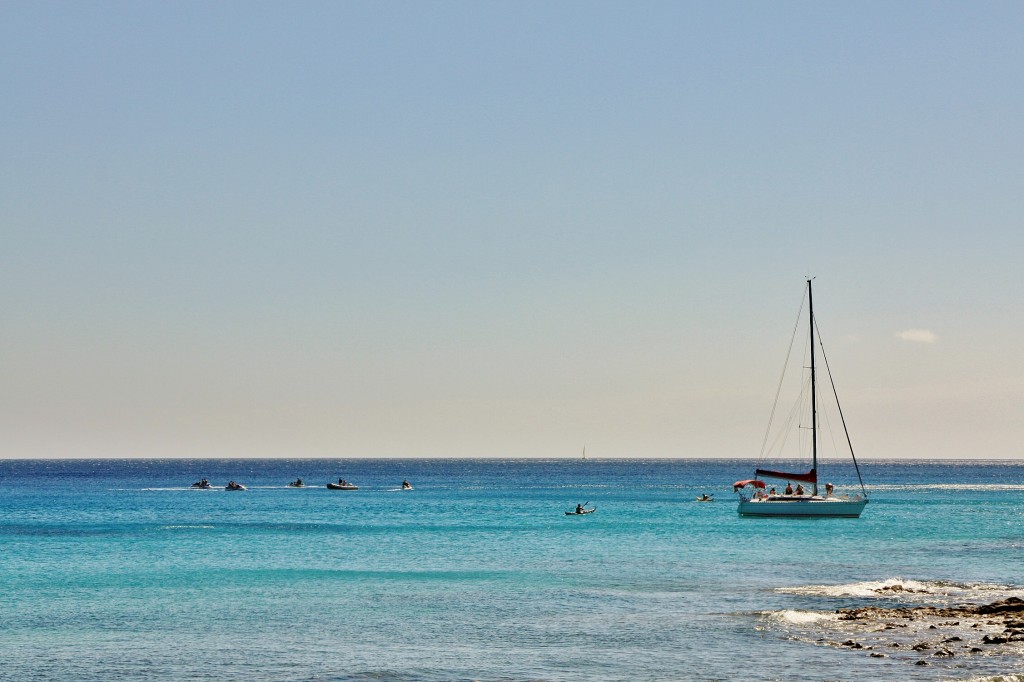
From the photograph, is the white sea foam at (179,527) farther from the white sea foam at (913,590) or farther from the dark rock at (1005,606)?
the dark rock at (1005,606)

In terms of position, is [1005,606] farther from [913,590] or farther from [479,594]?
[479,594]

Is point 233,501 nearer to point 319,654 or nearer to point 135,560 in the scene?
point 135,560

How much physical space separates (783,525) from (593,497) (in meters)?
66.0

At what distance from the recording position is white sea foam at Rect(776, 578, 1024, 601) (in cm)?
4728

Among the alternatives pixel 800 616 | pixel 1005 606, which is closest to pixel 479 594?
pixel 800 616

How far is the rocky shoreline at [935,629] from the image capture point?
35.2m

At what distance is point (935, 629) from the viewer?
1535 inches

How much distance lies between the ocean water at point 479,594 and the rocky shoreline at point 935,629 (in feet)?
2.45

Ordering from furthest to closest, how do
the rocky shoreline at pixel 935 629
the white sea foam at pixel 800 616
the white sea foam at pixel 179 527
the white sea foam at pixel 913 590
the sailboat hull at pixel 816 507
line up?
the sailboat hull at pixel 816 507 < the white sea foam at pixel 179 527 < the white sea foam at pixel 913 590 < the white sea foam at pixel 800 616 < the rocky shoreline at pixel 935 629

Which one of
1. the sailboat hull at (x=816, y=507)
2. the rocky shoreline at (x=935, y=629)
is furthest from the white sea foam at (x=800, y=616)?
the sailboat hull at (x=816, y=507)

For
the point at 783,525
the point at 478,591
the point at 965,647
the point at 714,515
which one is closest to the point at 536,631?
the point at 478,591

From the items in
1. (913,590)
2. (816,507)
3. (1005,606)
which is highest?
(816,507)

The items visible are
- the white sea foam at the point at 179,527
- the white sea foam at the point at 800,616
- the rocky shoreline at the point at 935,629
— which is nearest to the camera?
the rocky shoreline at the point at 935,629

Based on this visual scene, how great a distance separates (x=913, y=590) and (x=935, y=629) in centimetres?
1043
